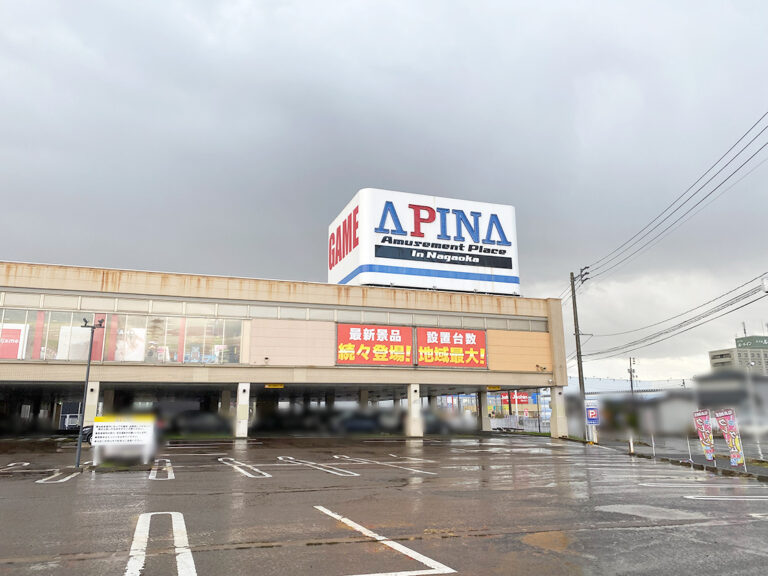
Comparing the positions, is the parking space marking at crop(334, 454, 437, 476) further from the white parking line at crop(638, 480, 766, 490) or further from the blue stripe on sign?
the blue stripe on sign

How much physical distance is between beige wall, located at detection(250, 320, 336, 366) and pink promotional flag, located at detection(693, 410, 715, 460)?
Result: 21.7m

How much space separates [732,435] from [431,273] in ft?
84.5

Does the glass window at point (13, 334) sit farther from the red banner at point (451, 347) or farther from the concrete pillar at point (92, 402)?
the red banner at point (451, 347)

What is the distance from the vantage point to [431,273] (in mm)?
41469

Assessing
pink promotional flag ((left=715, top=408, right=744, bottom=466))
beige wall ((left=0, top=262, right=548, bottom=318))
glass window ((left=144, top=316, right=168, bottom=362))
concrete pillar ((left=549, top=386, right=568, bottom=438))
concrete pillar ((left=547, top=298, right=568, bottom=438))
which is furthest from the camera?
concrete pillar ((left=547, top=298, right=568, bottom=438))

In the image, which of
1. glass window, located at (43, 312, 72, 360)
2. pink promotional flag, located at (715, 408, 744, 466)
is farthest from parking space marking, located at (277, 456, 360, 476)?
glass window, located at (43, 312, 72, 360)

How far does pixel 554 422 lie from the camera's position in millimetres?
39719

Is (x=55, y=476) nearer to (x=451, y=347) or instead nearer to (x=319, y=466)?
(x=319, y=466)

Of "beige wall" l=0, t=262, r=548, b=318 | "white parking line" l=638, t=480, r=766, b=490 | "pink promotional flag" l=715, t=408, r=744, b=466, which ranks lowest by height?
"white parking line" l=638, t=480, r=766, b=490

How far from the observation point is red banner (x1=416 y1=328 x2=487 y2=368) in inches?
1484

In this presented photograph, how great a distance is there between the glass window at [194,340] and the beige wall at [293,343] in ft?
10.3

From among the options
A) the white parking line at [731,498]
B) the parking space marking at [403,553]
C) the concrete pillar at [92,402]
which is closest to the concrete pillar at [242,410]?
the concrete pillar at [92,402]

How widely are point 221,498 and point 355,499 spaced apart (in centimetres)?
280

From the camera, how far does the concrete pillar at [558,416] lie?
39.2m
